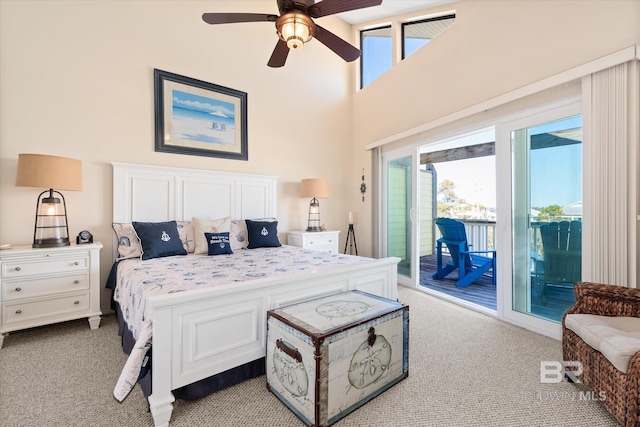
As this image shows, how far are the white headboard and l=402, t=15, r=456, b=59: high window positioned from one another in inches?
112

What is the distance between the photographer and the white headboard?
3.11 m

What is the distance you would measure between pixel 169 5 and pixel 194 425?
422 centimetres

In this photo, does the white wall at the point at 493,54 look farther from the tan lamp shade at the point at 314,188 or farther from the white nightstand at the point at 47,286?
the white nightstand at the point at 47,286

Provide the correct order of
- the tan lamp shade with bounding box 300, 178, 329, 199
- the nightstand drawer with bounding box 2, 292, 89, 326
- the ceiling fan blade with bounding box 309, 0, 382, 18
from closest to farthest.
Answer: the ceiling fan blade with bounding box 309, 0, 382, 18 < the nightstand drawer with bounding box 2, 292, 89, 326 < the tan lamp shade with bounding box 300, 178, 329, 199

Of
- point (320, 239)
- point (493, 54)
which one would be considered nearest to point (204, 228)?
point (320, 239)

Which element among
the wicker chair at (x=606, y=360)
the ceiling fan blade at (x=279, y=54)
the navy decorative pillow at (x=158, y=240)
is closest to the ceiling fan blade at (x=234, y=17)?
the ceiling fan blade at (x=279, y=54)

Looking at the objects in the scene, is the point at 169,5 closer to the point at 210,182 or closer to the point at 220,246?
the point at 210,182

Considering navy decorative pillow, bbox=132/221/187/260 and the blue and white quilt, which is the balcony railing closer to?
the blue and white quilt

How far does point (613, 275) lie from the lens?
6.89 ft

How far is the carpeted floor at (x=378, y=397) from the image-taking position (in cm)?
150

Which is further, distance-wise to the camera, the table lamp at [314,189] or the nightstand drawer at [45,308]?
the table lamp at [314,189]

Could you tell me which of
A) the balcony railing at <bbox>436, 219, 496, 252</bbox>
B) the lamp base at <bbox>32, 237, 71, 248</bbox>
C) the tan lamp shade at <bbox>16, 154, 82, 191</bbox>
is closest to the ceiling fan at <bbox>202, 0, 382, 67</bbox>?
the tan lamp shade at <bbox>16, 154, 82, 191</bbox>

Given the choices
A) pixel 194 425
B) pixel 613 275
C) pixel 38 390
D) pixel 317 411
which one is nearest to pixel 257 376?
pixel 194 425

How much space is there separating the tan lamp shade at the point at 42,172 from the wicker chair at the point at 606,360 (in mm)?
3983
